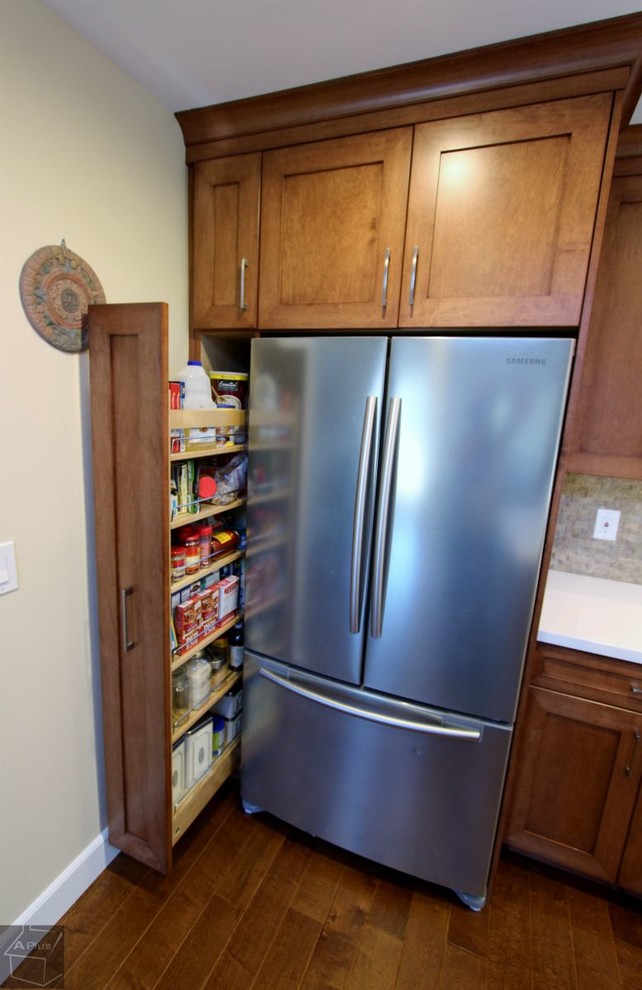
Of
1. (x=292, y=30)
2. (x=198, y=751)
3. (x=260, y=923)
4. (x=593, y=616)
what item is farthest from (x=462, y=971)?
(x=292, y=30)

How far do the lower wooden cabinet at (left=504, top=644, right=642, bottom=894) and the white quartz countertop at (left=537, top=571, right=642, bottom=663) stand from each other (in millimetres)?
53

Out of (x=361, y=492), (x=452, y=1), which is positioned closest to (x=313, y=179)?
(x=452, y=1)

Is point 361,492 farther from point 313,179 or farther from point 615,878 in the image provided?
point 615,878

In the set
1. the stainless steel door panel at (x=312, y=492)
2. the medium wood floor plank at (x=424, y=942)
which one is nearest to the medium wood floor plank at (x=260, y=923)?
the medium wood floor plank at (x=424, y=942)

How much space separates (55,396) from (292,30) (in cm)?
108

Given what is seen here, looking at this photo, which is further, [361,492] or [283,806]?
[283,806]

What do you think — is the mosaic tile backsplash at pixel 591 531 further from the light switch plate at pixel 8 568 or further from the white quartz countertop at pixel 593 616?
the light switch plate at pixel 8 568

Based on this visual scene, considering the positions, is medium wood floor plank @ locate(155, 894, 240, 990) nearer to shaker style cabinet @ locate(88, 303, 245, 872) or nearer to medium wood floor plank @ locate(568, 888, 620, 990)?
shaker style cabinet @ locate(88, 303, 245, 872)

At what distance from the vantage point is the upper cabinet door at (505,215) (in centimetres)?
108

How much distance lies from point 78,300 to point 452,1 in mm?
1114

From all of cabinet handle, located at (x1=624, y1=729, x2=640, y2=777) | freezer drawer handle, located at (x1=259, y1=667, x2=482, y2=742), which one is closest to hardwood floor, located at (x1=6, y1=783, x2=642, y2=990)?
cabinet handle, located at (x1=624, y1=729, x2=640, y2=777)

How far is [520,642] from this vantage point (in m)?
1.22

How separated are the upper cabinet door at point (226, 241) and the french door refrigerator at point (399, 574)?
256 mm

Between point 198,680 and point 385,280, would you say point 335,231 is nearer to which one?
point 385,280
